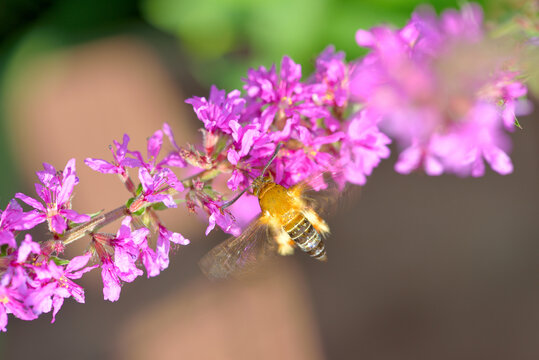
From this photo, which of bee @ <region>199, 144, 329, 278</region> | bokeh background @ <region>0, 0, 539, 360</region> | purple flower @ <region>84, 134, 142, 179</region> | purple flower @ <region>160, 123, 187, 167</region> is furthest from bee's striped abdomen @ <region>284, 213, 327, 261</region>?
bokeh background @ <region>0, 0, 539, 360</region>

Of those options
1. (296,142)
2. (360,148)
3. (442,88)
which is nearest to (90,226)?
(296,142)

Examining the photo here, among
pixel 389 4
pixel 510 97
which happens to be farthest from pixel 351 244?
pixel 510 97

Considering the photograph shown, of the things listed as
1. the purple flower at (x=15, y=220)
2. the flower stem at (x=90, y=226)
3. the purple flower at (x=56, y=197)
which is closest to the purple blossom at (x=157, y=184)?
the flower stem at (x=90, y=226)

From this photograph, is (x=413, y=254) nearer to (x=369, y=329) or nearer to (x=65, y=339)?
(x=369, y=329)

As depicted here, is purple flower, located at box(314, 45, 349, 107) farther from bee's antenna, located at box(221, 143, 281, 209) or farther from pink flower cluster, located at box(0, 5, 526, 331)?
bee's antenna, located at box(221, 143, 281, 209)

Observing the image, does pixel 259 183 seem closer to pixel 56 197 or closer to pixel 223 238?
pixel 56 197
